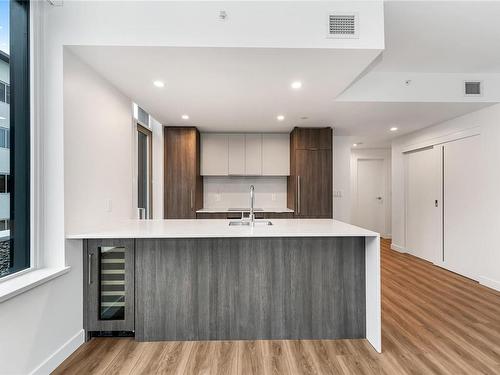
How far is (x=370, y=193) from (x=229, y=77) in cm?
555

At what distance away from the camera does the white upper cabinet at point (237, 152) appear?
188 inches

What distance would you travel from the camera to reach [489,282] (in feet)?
11.4

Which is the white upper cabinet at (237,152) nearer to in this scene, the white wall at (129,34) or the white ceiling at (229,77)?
the white ceiling at (229,77)

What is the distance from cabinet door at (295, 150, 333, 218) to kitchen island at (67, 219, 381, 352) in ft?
6.73

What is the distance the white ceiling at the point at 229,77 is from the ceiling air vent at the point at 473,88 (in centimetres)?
159

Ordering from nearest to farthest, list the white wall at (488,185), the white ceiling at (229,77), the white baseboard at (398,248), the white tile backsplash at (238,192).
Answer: the white ceiling at (229,77) < the white wall at (488,185) < the white tile backsplash at (238,192) < the white baseboard at (398,248)

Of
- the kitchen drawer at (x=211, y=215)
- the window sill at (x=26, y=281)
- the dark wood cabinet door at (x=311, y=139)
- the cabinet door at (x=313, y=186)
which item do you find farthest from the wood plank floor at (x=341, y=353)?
the dark wood cabinet door at (x=311, y=139)

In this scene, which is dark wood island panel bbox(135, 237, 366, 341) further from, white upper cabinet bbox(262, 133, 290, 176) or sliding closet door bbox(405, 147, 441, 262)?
sliding closet door bbox(405, 147, 441, 262)

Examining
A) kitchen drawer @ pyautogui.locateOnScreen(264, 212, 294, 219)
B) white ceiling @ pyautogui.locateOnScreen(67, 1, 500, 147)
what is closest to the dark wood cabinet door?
white ceiling @ pyautogui.locateOnScreen(67, 1, 500, 147)

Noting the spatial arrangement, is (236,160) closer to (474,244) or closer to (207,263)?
(207,263)

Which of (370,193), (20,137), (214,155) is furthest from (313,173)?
(20,137)

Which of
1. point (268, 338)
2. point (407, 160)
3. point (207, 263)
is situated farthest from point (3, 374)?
point (407, 160)

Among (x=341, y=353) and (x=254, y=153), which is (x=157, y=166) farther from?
(x=341, y=353)

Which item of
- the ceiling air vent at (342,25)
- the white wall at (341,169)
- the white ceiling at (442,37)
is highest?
the white ceiling at (442,37)
